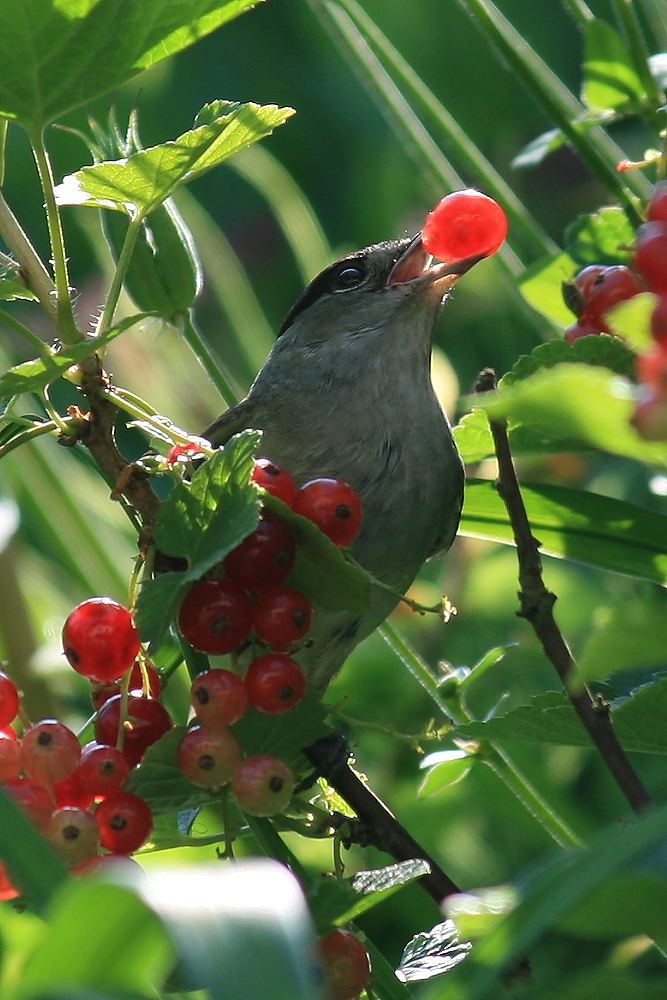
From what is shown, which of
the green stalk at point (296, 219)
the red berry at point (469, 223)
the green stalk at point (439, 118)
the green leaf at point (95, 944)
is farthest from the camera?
the green stalk at point (296, 219)

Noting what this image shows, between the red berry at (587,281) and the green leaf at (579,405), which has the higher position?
the green leaf at (579,405)

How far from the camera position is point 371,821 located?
2.36 ft

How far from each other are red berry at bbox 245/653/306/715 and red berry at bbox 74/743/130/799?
0.07 meters

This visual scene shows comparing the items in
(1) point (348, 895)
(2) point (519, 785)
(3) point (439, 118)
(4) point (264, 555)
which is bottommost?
(2) point (519, 785)

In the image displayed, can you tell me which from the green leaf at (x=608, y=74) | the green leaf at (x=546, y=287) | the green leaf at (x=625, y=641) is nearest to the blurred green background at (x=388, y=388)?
the green leaf at (x=625, y=641)

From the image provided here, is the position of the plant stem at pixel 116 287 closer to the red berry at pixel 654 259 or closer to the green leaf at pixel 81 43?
the green leaf at pixel 81 43

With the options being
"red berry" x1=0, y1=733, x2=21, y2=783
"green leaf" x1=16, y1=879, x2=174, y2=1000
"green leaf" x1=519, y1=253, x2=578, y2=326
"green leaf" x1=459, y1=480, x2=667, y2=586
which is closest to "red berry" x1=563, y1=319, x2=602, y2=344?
"green leaf" x1=459, y1=480, x2=667, y2=586

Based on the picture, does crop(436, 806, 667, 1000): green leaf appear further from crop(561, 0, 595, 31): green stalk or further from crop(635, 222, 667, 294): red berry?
crop(561, 0, 595, 31): green stalk

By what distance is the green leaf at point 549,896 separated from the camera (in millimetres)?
356

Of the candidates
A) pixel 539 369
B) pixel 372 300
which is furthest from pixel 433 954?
pixel 372 300

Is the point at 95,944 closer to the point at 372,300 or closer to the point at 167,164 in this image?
the point at 167,164

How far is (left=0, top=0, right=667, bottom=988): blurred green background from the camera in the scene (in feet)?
4.22

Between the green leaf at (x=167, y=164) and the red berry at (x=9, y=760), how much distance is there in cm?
26

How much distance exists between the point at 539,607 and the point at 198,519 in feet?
0.52
